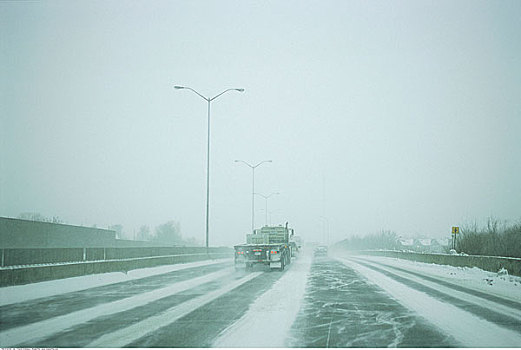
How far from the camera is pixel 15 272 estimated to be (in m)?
14.2

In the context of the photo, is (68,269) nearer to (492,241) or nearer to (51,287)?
(51,287)

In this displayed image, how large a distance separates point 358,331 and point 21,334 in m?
5.63

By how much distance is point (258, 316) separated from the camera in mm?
9492

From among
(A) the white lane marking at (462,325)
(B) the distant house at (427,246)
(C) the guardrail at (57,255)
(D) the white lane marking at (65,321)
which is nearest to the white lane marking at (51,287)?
(C) the guardrail at (57,255)

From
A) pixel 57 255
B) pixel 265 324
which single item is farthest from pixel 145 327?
pixel 57 255

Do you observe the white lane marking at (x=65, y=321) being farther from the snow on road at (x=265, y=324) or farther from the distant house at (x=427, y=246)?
the distant house at (x=427, y=246)

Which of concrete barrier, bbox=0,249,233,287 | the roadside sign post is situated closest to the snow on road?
concrete barrier, bbox=0,249,233,287

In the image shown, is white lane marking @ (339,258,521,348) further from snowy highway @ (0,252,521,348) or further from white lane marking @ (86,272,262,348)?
white lane marking @ (86,272,262,348)

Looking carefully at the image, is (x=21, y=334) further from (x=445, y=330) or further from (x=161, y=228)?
(x=161, y=228)

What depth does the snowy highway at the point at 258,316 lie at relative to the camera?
7.30m

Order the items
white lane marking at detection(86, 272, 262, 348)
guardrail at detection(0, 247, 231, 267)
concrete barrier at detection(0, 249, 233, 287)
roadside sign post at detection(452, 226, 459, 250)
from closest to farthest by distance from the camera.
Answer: white lane marking at detection(86, 272, 262, 348), concrete barrier at detection(0, 249, 233, 287), guardrail at detection(0, 247, 231, 267), roadside sign post at detection(452, 226, 459, 250)

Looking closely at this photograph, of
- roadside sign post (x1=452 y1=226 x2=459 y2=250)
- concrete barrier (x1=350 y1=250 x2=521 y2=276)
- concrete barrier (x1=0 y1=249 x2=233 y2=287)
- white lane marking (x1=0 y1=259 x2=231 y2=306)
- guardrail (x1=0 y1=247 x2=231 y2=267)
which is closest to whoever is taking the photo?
white lane marking (x1=0 y1=259 x2=231 y2=306)

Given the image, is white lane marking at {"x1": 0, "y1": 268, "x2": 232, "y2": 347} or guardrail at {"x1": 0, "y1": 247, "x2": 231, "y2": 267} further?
guardrail at {"x1": 0, "y1": 247, "x2": 231, "y2": 267}

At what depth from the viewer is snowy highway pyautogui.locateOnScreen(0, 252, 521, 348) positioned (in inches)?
287
